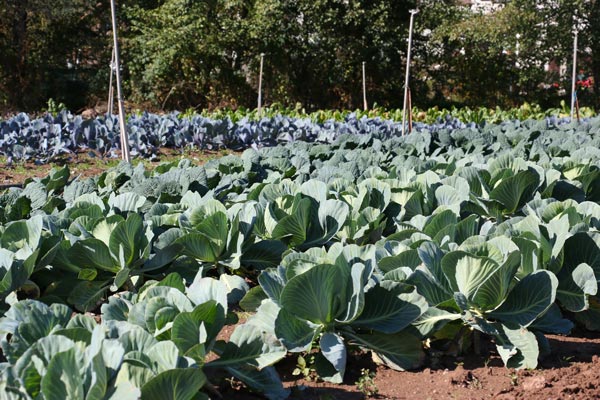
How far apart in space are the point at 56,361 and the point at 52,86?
23.5 metres

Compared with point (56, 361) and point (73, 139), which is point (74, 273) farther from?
point (73, 139)

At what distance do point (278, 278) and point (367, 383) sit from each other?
1.65 feet

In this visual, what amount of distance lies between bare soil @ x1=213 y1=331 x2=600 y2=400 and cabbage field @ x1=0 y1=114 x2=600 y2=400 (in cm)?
6

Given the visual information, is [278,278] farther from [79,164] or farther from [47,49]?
[47,49]

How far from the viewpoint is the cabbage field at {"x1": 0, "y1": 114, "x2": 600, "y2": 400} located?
2.28 metres

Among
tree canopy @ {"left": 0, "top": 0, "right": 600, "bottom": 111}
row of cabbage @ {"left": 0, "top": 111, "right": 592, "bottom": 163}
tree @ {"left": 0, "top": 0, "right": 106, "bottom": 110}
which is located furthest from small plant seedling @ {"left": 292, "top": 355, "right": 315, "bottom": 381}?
tree @ {"left": 0, "top": 0, "right": 106, "bottom": 110}

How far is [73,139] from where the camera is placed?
10.5 meters

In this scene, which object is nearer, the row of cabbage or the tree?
the row of cabbage

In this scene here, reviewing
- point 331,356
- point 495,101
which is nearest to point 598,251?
point 331,356

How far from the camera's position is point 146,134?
11.0 metres

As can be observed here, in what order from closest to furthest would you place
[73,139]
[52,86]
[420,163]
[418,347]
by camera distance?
1. [418,347]
2. [420,163]
3. [73,139]
4. [52,86]

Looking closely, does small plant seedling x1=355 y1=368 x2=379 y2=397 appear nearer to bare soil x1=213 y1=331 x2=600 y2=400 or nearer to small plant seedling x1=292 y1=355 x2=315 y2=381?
bare soil x1=213 y1=331 x2=600 y2=400

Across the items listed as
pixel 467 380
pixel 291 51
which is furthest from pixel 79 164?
pixel 291 51

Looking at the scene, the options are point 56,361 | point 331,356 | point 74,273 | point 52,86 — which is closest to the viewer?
point 56,361
